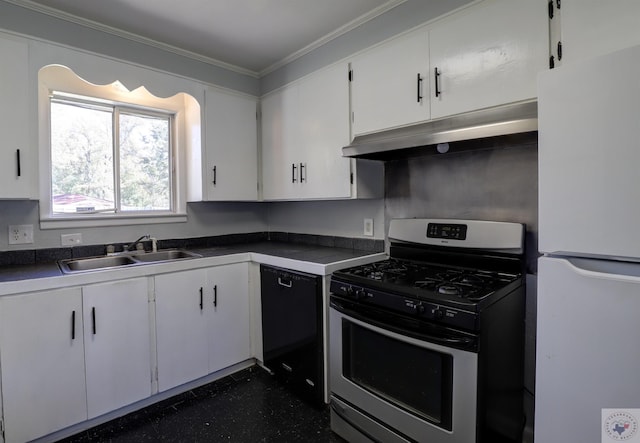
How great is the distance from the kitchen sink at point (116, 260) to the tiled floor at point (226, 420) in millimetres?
889

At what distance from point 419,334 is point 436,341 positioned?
72mm

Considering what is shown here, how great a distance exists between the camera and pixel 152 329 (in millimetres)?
1986

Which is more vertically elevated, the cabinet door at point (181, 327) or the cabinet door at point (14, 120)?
the cabinet door at point (14, 120)

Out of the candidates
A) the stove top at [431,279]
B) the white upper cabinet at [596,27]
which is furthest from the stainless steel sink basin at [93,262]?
the white upper cabinet at [596,27]

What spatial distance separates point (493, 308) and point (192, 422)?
5.59 ft

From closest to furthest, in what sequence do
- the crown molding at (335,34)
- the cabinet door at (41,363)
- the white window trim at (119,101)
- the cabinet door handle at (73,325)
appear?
the cabinet door at (41,363) < the cabinet door handle at (73,325) < the crown molding at (335,34) < the white window trim at (119,101)

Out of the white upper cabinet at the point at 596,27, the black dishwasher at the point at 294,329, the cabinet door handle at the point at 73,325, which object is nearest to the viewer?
the white upper cabinet at the point at 596,27

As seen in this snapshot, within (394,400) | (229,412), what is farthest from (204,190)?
(394,400)

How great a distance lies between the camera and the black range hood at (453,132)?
53.3 inches

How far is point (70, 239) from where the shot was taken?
2.24 metres

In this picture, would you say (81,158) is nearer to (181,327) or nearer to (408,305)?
(181,327)

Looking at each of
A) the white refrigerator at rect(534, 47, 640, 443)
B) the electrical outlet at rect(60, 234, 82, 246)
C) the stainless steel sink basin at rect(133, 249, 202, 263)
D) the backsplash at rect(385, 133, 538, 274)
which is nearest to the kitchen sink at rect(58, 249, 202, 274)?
the stainless steel sink basin at rect(133, 249, 202, 263)

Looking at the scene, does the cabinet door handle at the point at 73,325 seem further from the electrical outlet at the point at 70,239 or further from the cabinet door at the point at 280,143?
the cabinet door at the point at 280,143

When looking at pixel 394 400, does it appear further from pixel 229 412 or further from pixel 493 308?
pixel 229 412
